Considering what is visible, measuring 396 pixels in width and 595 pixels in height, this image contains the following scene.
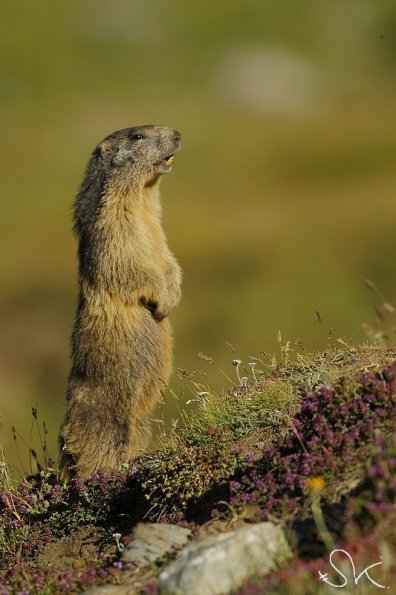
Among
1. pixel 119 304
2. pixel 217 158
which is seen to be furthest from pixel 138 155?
pixel 217 158

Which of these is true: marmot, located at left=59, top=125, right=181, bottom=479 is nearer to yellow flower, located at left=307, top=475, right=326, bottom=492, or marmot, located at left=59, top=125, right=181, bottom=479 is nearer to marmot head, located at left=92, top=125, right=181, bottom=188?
marmot head, located at left=92, top=125, right=181, bottom=188

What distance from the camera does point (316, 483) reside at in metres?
4.88

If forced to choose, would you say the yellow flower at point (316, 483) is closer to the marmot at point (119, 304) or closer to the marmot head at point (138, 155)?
the marmot at point (119, 304)

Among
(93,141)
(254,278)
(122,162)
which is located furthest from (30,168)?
(122,162)

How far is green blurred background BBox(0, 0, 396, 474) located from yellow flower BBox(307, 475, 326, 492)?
12.3 feet

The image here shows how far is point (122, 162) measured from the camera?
Result: 9016 mm

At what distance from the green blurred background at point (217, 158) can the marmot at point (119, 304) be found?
78 centimetres

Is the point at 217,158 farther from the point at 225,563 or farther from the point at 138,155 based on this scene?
the point at 225,563

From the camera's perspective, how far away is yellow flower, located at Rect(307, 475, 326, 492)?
487 cm

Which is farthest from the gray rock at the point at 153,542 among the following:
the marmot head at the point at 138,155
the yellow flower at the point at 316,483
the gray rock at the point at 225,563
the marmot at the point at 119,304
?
the marmot head at the point at 138,155

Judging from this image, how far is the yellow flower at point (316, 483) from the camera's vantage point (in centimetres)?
487

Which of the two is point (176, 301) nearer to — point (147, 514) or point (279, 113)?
point (147, 514)

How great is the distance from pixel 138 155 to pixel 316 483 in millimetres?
4927

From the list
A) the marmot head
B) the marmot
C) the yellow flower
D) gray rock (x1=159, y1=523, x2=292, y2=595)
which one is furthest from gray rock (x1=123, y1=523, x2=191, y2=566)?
the marmot head
